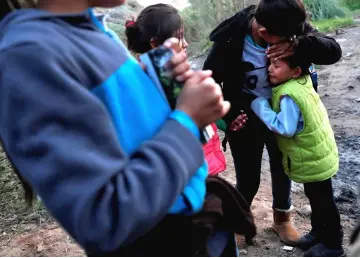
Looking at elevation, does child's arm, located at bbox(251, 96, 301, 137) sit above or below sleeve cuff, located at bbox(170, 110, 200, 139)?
below

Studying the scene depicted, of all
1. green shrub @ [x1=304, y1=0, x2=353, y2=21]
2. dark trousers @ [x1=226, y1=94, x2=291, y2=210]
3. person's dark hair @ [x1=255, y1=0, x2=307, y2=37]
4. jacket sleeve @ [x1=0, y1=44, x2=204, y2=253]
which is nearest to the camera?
jacket sleeve @ [x1=0, y1=44, x2=204, y2=253]

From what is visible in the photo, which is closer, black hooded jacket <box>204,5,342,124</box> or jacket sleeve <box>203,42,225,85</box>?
black hooded jacket <box>204,5,342,124</box>

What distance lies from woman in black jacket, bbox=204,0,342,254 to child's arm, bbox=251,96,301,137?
20cm

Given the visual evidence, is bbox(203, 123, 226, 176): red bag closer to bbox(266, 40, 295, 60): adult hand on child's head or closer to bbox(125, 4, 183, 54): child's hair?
bbox(266, 40, 295, 60): adult hand on child's head

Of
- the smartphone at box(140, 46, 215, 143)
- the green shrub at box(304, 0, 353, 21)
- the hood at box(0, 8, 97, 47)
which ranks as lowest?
the green shrub at box(304, 0, 353, 21)

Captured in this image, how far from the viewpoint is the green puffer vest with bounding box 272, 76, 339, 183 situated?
2566 millimetres

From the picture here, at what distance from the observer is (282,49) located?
8.35ft

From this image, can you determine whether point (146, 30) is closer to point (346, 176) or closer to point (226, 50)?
point (226, 50)

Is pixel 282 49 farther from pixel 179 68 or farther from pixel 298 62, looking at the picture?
pixel 179 68

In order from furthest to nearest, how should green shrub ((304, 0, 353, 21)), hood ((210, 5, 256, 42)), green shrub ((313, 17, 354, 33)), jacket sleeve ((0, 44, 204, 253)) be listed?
1. green shrub ((304, 0, 353, 21))
2. green shrub ((313, 17, 354, 33))
3. hood ((210, 5, 256, 42))
4. jacket sleeve ((0, 44, 204, 253))

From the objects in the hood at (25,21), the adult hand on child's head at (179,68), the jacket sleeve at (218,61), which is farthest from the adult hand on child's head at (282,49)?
the hood at (25,21)

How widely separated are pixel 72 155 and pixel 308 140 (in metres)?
1.99

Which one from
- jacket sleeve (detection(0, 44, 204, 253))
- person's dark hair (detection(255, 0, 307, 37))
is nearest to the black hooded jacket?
person's dark hair (detection(255, 0, 307, 37))

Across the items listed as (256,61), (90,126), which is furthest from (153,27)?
(90,126)
